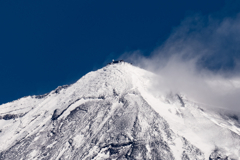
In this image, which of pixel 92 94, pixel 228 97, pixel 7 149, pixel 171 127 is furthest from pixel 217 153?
pixel 7 149

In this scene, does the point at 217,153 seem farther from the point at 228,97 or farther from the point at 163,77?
the point at 163,77

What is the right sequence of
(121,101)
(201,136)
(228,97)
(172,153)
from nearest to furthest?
1. (172,153)
2. (201,136)
3. (121,101)
4. (228,97)

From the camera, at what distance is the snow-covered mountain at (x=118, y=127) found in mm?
106312

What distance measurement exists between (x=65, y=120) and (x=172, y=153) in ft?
161

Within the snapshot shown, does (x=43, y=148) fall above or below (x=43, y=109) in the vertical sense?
below

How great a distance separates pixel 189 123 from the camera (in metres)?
123

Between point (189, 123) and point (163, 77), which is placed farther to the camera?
point (163, 77)

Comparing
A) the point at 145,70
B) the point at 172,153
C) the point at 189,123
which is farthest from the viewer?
the point at 145,70

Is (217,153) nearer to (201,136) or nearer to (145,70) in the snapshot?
(201,136)

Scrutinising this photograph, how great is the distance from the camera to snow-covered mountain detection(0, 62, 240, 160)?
106 meters

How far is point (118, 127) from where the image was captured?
11575cm

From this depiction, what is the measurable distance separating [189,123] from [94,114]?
40197mm

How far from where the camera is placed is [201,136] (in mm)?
114938

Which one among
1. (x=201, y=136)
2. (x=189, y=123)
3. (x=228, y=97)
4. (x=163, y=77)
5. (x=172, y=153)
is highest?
(x=163, y=77)
